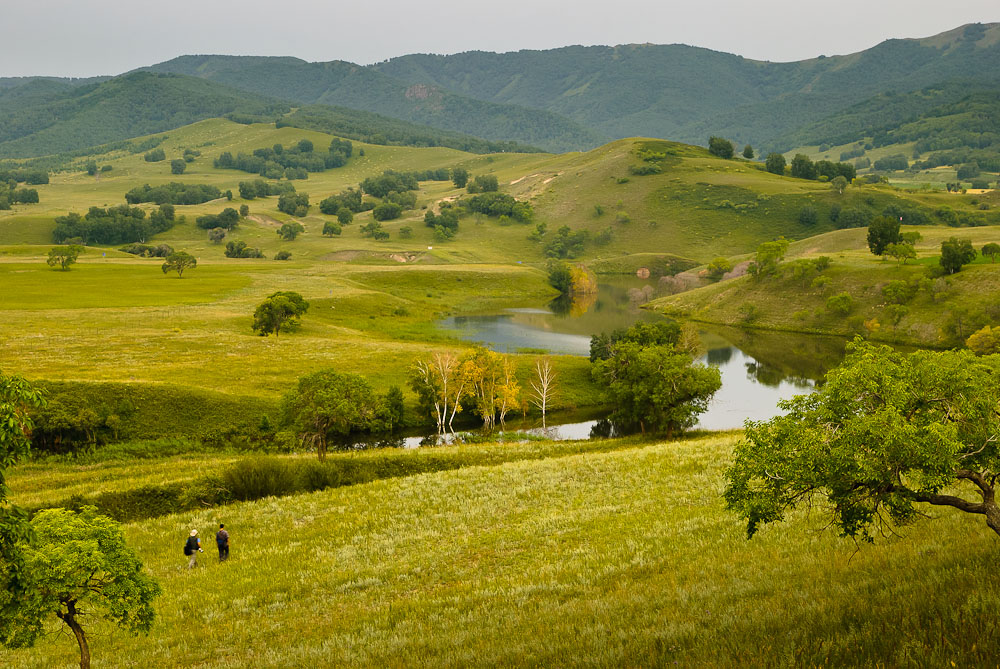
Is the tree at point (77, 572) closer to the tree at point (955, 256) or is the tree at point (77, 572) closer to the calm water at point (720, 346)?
the calm water at point (720, 346)

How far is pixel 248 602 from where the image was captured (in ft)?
68.3

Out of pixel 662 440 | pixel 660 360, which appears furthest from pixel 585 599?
pixel 660 360

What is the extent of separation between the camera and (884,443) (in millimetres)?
11164

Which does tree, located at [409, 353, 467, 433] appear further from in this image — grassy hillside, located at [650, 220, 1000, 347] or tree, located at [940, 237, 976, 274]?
tree, located at [940, 237, 976, 274]

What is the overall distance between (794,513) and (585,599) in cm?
1105

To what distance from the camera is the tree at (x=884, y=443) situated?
1123 centimetres

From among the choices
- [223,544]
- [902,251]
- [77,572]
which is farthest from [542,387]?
[902,251]

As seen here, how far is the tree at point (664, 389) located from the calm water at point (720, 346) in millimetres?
6773

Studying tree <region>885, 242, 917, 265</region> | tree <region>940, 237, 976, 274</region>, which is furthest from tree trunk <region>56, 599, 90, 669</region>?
tree <region>885, 242, 917, 265</region>

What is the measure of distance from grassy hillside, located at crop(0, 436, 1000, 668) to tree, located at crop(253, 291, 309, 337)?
2676 inches

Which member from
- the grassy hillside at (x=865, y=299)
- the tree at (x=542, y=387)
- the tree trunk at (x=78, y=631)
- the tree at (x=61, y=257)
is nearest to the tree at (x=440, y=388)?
the tree at (x=542, y=387)

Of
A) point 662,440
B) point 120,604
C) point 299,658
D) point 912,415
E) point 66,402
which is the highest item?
point 912,415

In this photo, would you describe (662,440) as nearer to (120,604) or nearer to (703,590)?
(703,590)

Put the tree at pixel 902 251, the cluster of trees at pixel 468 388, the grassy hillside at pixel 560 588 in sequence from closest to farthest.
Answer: the grassy hillside at pixel 560 588
the cluster of trees at pixel 468 388
the tree at pixel 902 251
